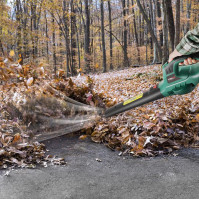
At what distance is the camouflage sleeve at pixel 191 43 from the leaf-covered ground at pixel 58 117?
4.15 ft

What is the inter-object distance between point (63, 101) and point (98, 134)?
35.4 inches

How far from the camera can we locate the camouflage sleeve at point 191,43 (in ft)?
6.09

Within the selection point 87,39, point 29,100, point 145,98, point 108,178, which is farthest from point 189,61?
point 87,39

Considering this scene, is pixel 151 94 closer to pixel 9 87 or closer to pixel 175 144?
pixel 175 144

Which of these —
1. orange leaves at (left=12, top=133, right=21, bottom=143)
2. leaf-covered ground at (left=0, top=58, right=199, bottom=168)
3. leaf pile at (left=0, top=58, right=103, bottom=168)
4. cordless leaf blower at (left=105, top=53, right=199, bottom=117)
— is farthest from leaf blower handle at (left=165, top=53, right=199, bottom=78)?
orange leaves at (left=12, top=133, right=21, bottom=143)

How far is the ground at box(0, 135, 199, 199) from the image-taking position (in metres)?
1.75

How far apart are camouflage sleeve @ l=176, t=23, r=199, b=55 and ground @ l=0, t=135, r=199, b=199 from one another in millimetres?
1296

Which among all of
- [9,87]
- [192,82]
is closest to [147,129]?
[192,82]

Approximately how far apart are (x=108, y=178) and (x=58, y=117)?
161cm

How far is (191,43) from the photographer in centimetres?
190

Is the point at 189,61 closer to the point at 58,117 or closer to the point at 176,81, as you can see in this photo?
the point at 176,81

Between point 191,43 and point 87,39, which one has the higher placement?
point 87,39

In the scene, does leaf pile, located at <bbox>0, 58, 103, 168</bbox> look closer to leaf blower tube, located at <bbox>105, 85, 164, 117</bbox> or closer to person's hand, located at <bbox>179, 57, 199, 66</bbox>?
leaf blower tube, located at <bbox>105, 85, 164, 117</bbox>

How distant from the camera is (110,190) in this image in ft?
5.94
